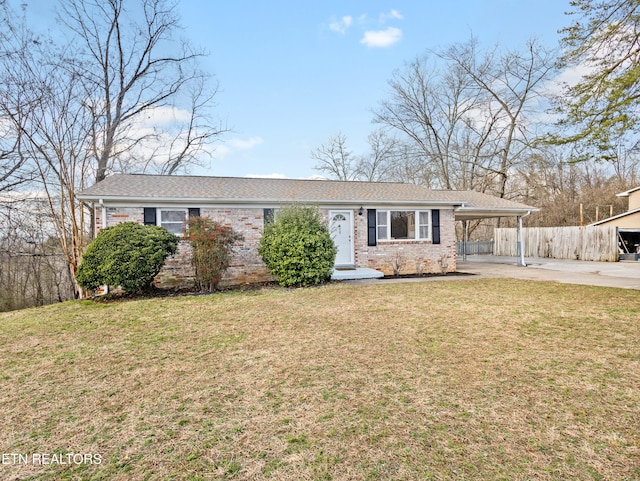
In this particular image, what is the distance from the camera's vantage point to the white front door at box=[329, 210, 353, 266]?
11.8m

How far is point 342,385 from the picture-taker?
3.32 meters

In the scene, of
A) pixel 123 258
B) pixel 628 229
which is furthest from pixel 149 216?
pixel 628 229

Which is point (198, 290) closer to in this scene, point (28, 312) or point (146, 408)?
point (28, 312)

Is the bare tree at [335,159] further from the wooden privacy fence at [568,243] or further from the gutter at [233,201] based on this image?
the gutter at [233,201]

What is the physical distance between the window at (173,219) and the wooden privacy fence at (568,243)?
18964 millimetres

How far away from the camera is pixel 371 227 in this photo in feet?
39.0

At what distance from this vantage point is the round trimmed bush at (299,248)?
30.4ft

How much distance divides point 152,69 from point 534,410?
61.9 feet

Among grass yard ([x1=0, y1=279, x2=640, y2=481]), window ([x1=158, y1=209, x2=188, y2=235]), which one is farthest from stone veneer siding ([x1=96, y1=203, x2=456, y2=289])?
grass yard ([x1=0, y1=279, x2=640, y2=481])

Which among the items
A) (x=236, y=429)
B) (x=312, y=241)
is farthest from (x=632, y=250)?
(x=236, y=429)

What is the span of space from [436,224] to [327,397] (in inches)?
416

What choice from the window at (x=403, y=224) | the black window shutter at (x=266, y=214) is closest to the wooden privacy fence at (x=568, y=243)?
the window at (x=403, y=224)

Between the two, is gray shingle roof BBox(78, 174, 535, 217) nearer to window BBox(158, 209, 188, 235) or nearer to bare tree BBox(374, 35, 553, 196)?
window BBox(158, 209, 188, 235)

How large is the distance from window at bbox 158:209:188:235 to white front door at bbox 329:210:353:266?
15.8 feet
